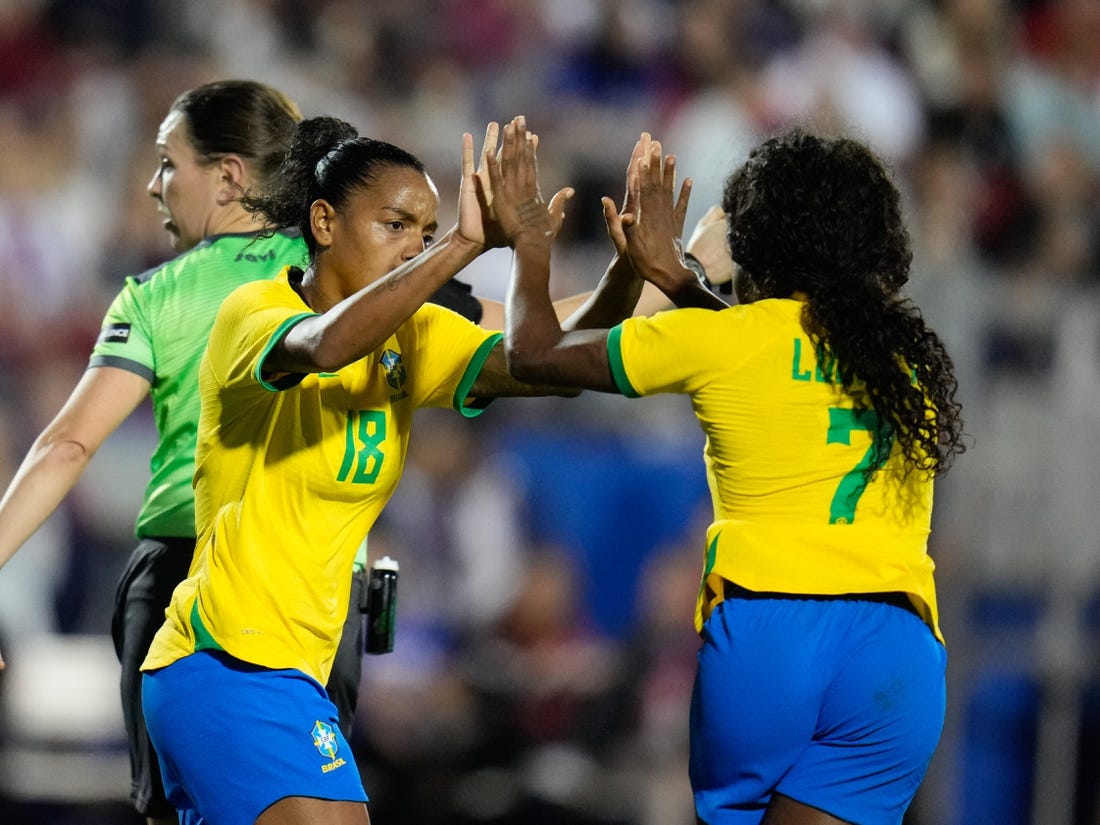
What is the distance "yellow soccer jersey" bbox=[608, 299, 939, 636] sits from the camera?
2.72 m

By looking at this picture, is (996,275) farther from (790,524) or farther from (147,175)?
(790,524)

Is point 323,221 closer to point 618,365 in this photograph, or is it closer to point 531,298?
point 531,298

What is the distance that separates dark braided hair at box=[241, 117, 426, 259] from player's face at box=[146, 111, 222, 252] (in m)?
0.45

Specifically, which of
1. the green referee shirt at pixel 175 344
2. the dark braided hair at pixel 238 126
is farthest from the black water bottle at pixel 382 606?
the dark braided hair at pixel 238 126

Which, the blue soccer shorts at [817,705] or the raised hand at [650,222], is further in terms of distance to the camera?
the raised hand at [650,222]

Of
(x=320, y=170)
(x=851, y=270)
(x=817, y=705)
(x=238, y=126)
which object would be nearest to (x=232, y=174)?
(x=238, y=126)

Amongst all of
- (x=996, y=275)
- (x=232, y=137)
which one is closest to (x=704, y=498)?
(x=996, y=275)

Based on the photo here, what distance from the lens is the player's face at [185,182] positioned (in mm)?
3662

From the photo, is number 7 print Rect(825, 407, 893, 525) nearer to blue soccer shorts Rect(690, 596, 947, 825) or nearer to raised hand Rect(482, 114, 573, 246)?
blue soccer shorts Rect(690, 596, 947, 825)

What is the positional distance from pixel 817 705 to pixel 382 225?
1.22 metres

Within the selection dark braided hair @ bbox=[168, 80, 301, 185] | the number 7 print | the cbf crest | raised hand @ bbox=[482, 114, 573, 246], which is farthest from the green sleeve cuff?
dark braided hair @ bbox=[168, 80, 301, 185]

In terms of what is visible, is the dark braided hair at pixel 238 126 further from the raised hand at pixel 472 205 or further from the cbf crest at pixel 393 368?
the raised hand at pixel 472 205

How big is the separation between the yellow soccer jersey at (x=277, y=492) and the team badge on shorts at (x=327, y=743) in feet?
0.39

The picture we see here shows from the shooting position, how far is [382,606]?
3555mm
